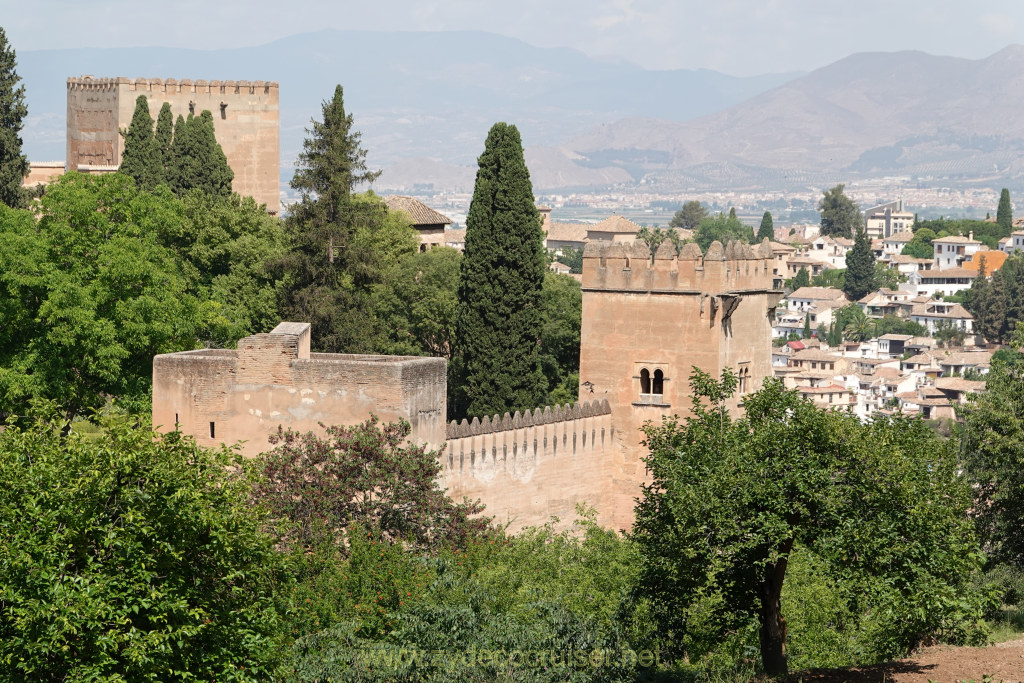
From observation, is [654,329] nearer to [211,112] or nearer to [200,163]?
[200,163]

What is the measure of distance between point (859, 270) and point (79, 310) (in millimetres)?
157381

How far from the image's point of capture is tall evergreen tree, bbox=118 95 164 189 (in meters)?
54.2

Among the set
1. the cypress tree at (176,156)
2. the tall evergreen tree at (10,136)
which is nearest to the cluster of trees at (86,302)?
the tall evergreen tree at (10,136)

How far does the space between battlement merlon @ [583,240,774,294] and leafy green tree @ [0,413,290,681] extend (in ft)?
48.9

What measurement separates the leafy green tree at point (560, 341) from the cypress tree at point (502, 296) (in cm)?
61

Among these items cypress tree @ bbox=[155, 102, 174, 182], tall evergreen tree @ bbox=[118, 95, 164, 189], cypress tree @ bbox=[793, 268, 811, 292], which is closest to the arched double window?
tall evergreen tree @ bbox=[118, 95, 164, 189]

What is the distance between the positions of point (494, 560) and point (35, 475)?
809 cm

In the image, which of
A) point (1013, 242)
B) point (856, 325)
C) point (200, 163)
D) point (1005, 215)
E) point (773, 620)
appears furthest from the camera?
→ point (1013, 242)

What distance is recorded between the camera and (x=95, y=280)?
103ft

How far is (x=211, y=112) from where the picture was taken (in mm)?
62031

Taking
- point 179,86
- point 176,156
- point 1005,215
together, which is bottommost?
point 176,156

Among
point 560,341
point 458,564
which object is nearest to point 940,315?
point 560,341

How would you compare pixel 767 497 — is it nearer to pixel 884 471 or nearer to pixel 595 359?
pixel 884 471

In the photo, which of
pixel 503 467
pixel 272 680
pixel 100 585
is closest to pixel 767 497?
pixel 272 680
